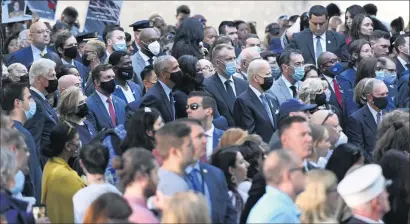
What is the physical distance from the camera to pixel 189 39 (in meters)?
18.8

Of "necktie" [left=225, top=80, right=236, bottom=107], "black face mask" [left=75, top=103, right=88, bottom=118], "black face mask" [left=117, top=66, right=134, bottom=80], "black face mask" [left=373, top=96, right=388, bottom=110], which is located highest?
"black face mask" [left=75, top=103, right=88, bottom=118]

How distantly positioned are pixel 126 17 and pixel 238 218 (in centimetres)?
1762

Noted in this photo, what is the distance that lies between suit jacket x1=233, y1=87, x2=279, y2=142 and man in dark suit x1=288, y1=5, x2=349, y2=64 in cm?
330

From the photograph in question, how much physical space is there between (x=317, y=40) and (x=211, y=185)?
26.6 ft

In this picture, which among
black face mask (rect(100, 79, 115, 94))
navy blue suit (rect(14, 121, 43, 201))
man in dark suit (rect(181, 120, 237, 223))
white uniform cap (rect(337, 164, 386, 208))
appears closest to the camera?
white uniform cap (rect(337, 164, 386, 208))

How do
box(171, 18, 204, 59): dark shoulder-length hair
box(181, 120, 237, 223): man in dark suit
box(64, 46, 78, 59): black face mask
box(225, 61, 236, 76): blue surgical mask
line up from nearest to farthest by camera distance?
box(181, 120, 237, 223): man in dark suit → box(225, 61, 236, 76): blue surgical mask → box(64, 46, 78, 59): black face mask → box(171, 18, 204, 59): dark shoulder-length hair

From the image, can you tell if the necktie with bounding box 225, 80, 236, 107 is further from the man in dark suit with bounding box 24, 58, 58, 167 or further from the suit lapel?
the man in dark suit with bounding box 24, 58, 58, 167

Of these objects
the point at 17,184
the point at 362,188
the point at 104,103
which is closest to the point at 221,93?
the point at 104,103

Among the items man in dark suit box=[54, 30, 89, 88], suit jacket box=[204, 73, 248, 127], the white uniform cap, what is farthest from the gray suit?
the white uniform cap

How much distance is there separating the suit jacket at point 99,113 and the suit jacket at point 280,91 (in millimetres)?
2073

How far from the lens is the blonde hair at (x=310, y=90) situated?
54.6 feet

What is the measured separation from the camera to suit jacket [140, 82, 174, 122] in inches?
614

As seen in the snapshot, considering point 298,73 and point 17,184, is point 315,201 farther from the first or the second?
point 298,73

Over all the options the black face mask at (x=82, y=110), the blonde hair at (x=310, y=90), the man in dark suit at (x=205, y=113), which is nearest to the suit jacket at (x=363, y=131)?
the blonde hair at (x=310, y=90)
